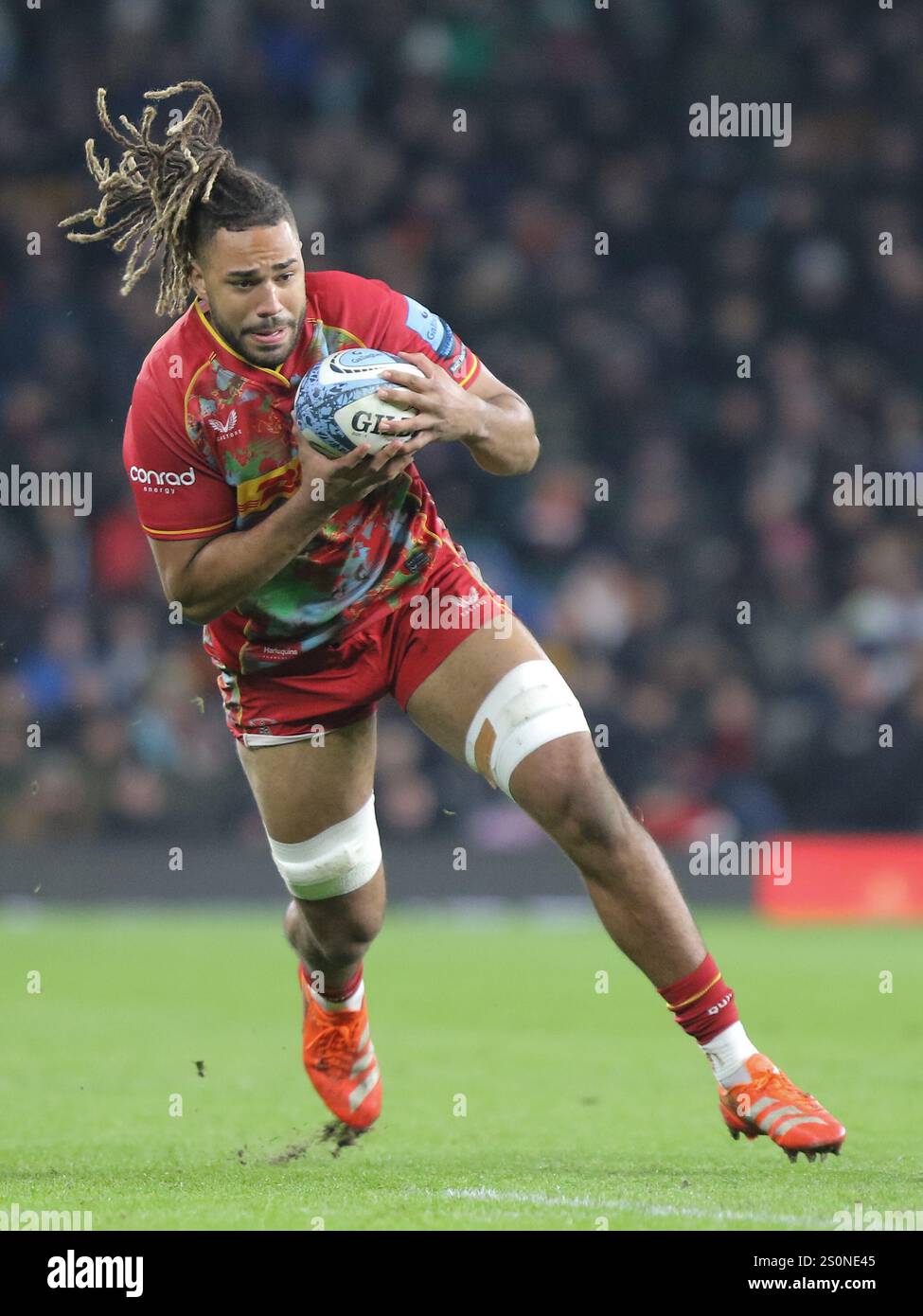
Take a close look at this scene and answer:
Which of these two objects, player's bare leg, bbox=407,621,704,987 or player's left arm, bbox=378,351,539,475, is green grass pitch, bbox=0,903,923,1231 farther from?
player's left arm, bbox=378,351,539,475

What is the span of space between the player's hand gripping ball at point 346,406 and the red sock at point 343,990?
195 centimetres

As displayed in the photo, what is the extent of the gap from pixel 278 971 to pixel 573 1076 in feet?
12.2

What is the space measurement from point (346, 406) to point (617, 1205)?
1.95m

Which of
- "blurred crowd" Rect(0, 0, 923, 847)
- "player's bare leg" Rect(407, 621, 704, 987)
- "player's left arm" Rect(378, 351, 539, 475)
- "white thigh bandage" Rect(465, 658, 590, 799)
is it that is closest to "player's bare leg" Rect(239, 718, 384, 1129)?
"white thigh bandage" Rect(465, 658, 590, 799)

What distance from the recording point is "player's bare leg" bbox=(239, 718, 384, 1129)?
573 centimetres

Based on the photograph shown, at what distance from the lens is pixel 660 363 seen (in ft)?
54.4

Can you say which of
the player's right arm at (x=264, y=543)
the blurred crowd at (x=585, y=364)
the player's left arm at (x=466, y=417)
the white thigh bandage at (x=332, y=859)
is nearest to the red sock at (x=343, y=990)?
the white thigh bandage at (x=332, y=859)

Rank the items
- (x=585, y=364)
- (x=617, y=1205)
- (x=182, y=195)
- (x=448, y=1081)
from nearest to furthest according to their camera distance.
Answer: (x=617, y=1205)
(x=182, y=195)
(x=448, y=1081)
(x=585, y=364)

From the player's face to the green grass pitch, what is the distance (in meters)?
2.11

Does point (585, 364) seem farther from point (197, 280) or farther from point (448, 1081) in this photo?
point (197, 280)

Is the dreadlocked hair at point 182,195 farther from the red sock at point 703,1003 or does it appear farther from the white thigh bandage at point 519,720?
the red sock at point 703,1003

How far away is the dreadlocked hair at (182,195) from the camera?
5.15m

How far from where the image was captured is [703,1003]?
522cm

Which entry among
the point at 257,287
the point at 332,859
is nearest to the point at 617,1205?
the point at 332,859
